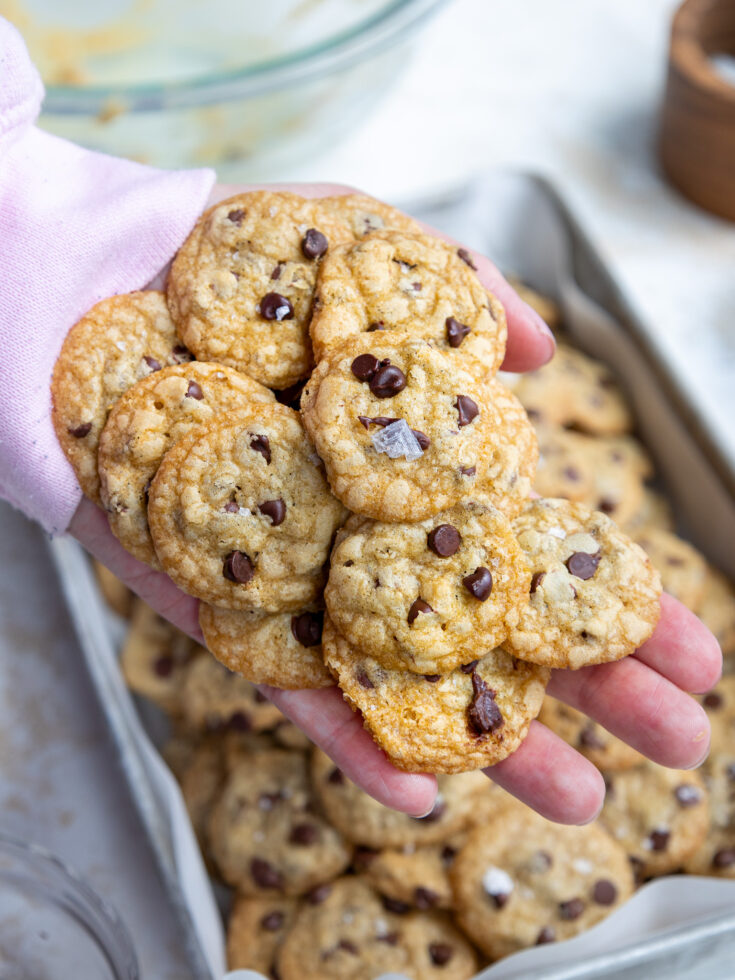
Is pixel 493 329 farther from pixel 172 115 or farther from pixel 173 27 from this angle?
pixel 173 27

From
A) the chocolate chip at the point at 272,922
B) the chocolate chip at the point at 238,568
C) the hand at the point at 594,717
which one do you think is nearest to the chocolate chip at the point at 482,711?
the hand at the point at 594,717

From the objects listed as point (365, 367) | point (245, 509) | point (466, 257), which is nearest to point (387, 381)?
point (365, 367)

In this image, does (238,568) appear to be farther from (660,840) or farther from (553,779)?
(660,840)

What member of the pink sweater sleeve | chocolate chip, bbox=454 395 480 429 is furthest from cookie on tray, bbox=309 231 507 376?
the pink sweater sleeve

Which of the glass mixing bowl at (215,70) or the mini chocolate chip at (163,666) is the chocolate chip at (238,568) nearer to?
the mini chocolate chip at (163,666)

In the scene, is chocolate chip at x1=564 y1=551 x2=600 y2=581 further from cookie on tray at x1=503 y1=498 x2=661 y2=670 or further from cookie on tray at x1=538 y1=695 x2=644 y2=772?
cookie on tray at x1=538 y1=695 x2=644 y2=772

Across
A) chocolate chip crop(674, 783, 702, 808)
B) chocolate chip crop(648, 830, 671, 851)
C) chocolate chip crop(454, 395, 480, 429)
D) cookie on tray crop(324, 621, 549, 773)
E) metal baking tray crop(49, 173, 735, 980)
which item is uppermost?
chocolate chip crop(454, 395, 480, 429)
